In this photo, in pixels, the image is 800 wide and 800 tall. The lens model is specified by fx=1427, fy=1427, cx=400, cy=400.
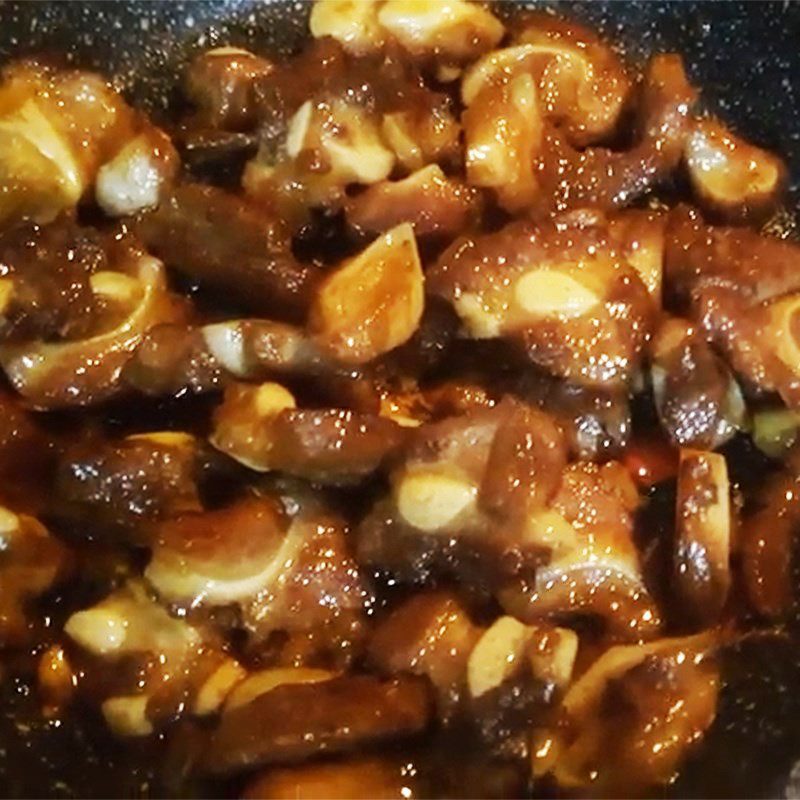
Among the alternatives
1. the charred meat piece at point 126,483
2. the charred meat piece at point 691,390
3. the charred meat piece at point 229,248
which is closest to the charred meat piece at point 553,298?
the charred meat piece at point 691,390

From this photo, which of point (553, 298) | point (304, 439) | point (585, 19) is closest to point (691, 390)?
point (553, 298)

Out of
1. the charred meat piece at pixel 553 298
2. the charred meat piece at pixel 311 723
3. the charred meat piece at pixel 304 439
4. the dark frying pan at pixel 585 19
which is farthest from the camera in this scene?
the dark frying pan at pixel 585 19

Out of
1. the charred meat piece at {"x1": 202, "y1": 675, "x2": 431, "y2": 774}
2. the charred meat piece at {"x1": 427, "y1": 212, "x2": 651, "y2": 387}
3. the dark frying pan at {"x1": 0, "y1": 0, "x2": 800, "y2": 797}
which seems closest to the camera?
the charred meat piece at {"x1": 202, "y1": 675, "x2": 431, "y2": 774}

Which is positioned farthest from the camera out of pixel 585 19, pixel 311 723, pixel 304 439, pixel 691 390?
pixel 585 19

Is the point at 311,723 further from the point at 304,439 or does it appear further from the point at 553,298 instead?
the point at 553,298

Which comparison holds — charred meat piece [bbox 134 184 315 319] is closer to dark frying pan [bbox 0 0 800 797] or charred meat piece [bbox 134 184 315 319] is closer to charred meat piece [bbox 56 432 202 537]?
charred meat piece [bbox 56 432 202 537]

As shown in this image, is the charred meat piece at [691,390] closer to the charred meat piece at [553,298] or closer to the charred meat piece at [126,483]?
the charred meat piece at [553,298]

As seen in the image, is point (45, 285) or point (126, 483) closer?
point (126, 483)

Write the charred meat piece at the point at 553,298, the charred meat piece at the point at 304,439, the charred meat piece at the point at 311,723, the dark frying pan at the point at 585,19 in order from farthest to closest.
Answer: the dark frying pan at the point at 585,19 → the charred meat piece at the point at 553,298 → the charred meat piece at the point at 304,439 → the charred meat piece at the point at 311,723

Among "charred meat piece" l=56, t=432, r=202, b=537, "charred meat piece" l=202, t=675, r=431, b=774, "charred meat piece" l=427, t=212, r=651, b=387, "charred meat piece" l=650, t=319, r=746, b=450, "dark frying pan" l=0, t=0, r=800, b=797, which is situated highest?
"dark frying pan" l=0, t=0, r=800, b=797

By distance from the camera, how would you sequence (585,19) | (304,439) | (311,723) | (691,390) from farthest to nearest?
1. (585,19)
2. (691,390)
3. (304,439)
4. (311,723)

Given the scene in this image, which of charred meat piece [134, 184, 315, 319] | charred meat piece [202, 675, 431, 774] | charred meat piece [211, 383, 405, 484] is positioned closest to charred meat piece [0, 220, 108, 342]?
charred meat piece [134, 184, 315, 319]

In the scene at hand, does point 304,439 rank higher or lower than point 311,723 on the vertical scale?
higher

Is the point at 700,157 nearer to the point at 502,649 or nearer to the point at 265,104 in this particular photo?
the point at 265,104
